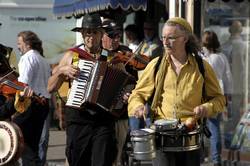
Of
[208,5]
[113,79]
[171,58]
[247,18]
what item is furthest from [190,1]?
[171,58]

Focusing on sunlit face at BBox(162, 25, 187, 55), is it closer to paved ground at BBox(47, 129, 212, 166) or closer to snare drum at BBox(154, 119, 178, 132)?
snare drum at BBox(154, 119, 178, 132)

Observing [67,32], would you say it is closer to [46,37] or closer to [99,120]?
[46,37]

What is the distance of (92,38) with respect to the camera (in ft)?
21.8

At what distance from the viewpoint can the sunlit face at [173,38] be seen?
5.54m

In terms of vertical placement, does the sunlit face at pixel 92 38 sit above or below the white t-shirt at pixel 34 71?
above

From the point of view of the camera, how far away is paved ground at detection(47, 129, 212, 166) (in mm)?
10230

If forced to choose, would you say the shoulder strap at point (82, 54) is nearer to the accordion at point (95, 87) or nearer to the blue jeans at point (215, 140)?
the accordion at point (95, 87)

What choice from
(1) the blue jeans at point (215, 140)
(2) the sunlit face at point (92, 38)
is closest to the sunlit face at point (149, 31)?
(1) the blue jeans at point (215, 140)

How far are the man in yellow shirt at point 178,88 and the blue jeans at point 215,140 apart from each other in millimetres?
3866

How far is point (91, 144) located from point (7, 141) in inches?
37.7

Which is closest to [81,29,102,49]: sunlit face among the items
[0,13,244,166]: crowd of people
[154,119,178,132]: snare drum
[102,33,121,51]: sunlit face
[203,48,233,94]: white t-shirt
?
[0,13,244,166]: crowd of people

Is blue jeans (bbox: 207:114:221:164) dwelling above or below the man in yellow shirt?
below

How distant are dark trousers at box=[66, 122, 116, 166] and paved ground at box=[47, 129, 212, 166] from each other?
3261 mm

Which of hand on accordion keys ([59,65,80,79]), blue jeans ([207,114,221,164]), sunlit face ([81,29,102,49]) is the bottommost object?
blue jeans ([207,114,221,164])
